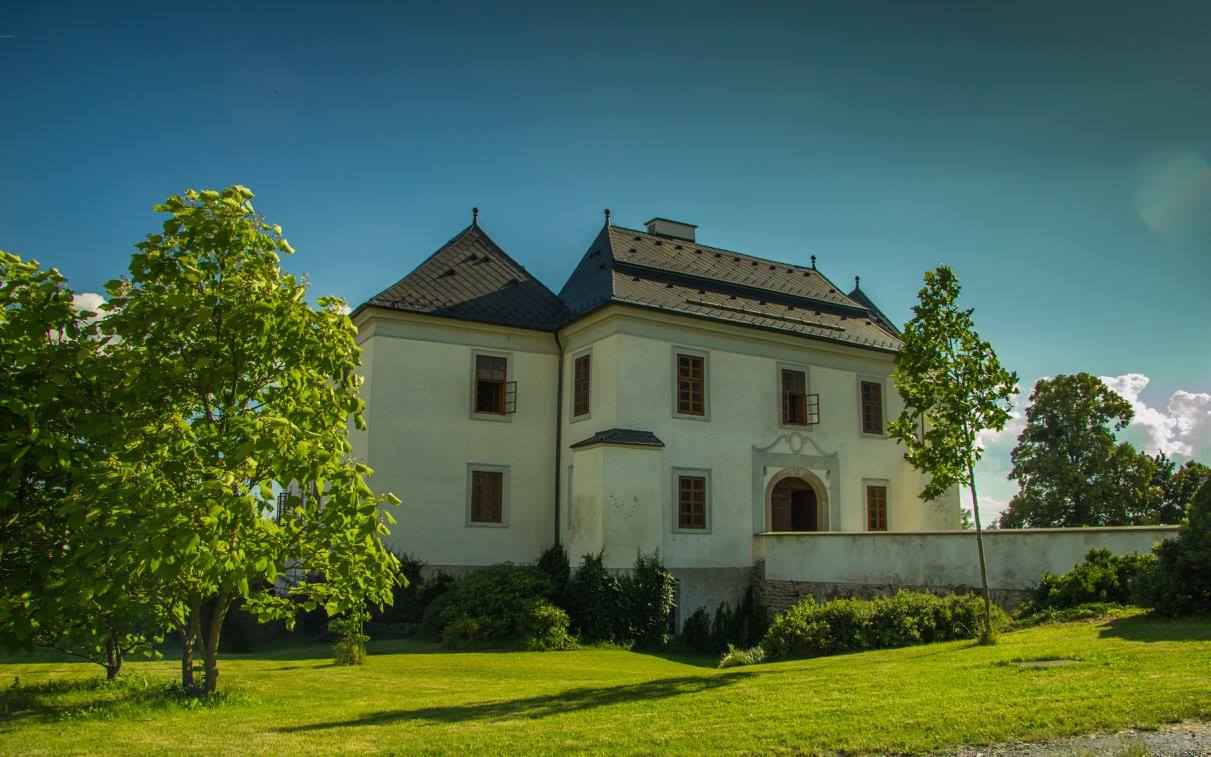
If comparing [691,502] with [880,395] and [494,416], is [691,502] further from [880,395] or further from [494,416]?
[880,395]

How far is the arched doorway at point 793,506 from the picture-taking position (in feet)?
87.8

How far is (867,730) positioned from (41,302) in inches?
331

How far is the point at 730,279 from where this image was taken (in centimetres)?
2833

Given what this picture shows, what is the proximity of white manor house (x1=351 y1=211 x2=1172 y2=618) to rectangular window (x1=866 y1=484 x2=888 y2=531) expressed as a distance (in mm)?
58

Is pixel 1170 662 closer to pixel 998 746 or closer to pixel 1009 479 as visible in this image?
pixel 998 746

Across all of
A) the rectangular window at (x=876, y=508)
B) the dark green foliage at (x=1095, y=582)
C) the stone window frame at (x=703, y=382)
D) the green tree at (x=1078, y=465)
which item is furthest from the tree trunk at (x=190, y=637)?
the green tree at (x=1078, y=465)

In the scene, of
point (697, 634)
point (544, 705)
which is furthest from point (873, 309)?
point (544, 705)

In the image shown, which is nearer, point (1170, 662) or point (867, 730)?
point (867, 730)

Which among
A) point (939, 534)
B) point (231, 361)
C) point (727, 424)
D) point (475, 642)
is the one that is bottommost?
point (475, 642)

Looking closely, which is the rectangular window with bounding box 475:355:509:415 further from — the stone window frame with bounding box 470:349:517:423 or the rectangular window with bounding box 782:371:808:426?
the rectangular window with bounding box 782:371:808:426

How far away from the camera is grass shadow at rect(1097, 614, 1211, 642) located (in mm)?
11547

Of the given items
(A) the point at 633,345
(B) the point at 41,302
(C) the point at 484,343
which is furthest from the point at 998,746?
(C) the point at 484,343

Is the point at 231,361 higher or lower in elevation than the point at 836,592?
higher

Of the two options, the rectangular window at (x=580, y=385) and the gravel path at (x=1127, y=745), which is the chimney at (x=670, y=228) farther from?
the gravel path at (x=1127, y=745)
